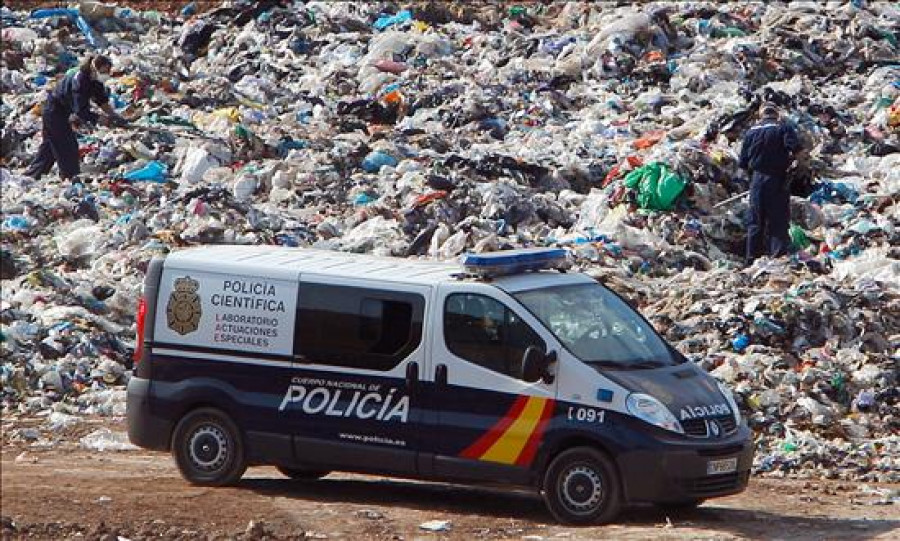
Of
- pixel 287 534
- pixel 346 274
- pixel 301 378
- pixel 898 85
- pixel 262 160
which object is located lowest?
pixel 287 534

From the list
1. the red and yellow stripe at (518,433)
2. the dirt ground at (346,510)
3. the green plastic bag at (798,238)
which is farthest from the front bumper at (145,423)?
the green plastic bag at (798,238)

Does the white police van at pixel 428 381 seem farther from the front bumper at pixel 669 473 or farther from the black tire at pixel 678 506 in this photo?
the black tire at pixel 678 506

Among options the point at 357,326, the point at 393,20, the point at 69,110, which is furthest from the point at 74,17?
the point at 357,326

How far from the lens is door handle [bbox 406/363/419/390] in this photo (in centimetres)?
1141

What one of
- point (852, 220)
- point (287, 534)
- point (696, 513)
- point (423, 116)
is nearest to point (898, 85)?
point (852, 220)

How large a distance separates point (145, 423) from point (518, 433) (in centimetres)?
270

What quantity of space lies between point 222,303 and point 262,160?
32.7 ft

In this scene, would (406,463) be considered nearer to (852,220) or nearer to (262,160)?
(852,220)

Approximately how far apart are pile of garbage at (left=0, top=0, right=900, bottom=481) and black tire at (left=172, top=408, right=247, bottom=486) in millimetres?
3379

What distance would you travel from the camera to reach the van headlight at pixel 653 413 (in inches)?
429

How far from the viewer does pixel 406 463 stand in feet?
37.5

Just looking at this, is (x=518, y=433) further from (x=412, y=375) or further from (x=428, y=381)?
(x=412, y=375)

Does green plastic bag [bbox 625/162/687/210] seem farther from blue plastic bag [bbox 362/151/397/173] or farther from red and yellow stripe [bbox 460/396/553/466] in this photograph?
red and yellow stripe [bbox 460/396/553/466]

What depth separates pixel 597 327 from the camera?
1155cm
